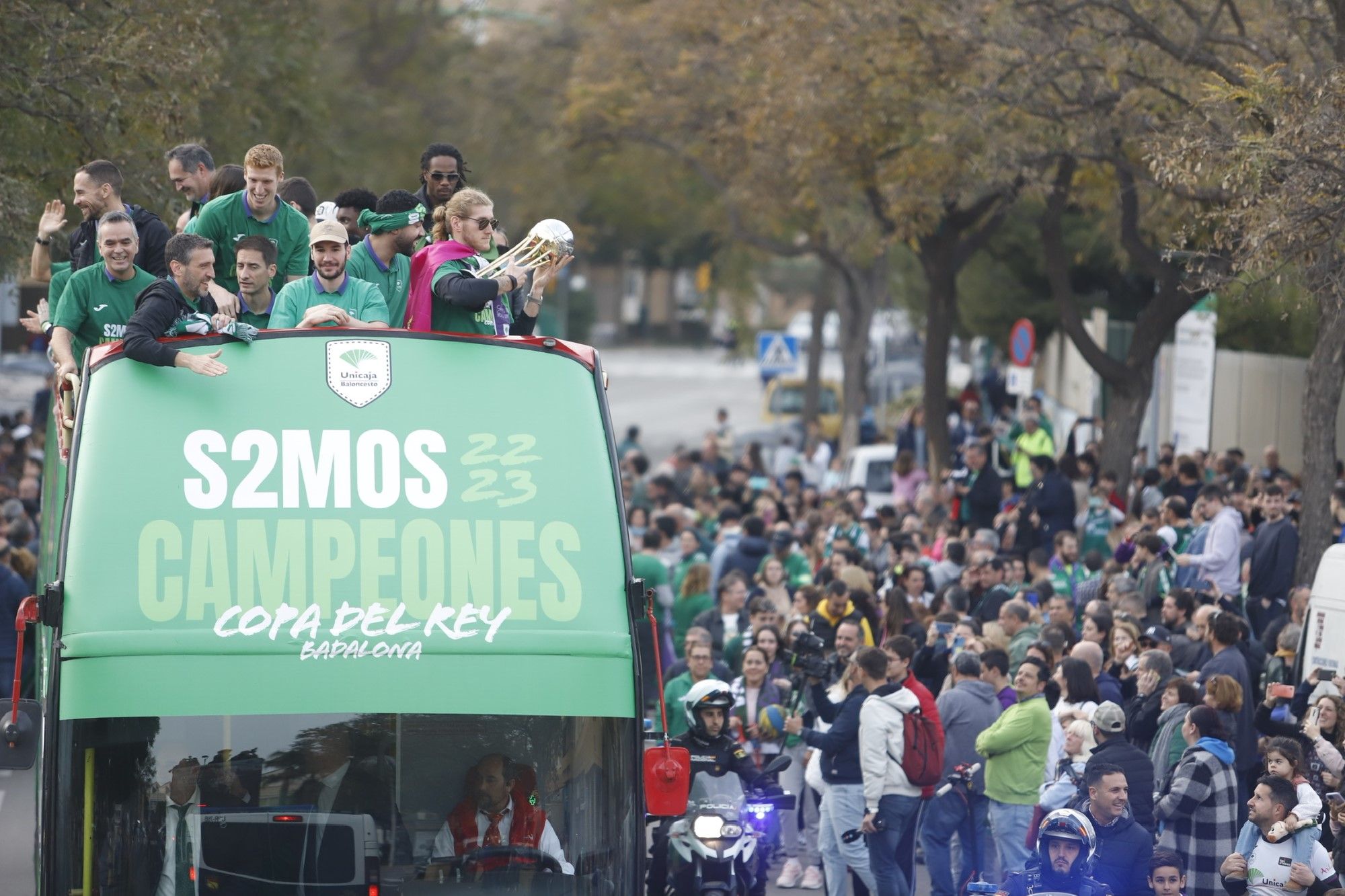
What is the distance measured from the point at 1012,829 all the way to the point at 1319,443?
18.2ft

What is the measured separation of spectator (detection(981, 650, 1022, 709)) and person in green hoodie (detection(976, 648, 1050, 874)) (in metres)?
0.30

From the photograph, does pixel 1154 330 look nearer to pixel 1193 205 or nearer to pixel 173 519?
pixel 1193 205

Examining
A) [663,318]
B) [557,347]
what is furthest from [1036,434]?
[663,318]

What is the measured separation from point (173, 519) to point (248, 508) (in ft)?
0.81

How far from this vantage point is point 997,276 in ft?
115

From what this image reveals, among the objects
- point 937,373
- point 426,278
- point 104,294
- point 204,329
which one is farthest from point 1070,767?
point 937,373

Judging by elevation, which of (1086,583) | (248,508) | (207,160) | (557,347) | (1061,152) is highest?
(1061,152)

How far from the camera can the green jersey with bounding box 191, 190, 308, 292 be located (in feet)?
29.0

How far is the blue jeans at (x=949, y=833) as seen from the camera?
11453 mm

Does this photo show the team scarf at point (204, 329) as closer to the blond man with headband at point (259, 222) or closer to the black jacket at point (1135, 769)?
the blond man with headband at point (259, 222)

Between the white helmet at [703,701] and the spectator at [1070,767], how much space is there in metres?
2.27

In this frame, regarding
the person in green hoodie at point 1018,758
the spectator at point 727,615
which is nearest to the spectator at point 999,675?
the person in green hoodie at point 1018,758

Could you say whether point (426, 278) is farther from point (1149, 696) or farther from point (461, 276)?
point (1149, 696)

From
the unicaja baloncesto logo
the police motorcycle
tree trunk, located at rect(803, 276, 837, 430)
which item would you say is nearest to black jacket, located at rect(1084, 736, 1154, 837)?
the police motorcycle
